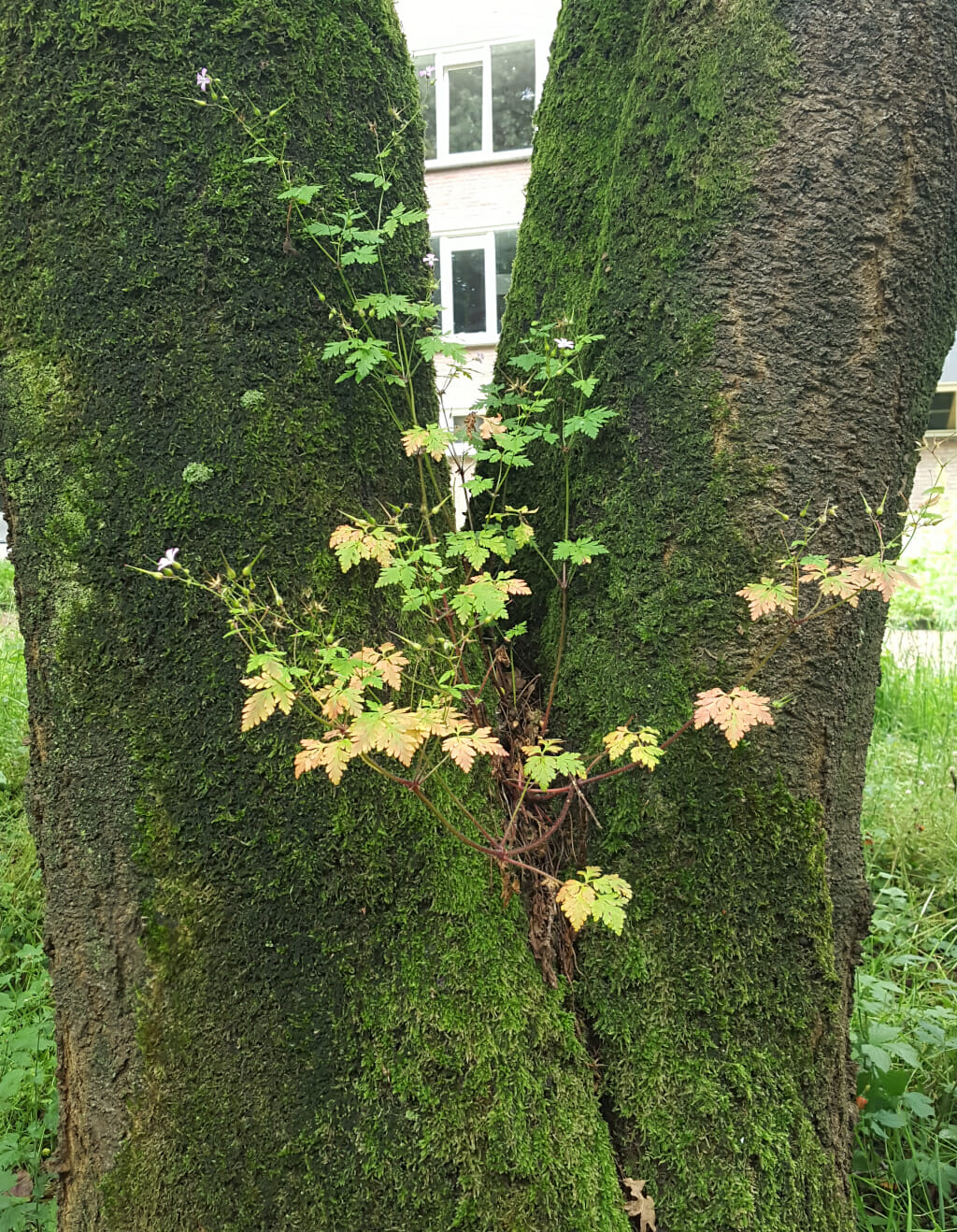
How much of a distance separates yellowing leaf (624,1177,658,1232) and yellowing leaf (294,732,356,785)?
90cm

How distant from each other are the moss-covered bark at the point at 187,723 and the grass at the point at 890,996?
85 cm

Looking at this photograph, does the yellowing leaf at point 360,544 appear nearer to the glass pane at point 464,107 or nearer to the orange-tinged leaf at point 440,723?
the orange-tinged leaf at point 440,723

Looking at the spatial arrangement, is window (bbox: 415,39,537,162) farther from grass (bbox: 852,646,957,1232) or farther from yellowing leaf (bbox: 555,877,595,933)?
yellowing leaf (bbox: 555,877,595,933)

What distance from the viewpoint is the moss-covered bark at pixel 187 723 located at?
1346 millimetres

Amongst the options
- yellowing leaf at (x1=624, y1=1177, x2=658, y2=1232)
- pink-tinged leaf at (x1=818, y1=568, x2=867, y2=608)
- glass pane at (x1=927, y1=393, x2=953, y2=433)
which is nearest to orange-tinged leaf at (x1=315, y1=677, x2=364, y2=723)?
pink-tinged leaf at (x1=818, y1=568, x2=867, y2=608)

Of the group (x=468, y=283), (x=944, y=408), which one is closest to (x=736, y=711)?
(x=468, y=283)

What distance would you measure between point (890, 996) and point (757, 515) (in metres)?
1.80

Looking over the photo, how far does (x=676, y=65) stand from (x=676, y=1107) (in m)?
1.94

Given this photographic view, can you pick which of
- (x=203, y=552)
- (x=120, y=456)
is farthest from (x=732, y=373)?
(x=120, y=456)

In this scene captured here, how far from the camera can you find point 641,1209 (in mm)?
1354

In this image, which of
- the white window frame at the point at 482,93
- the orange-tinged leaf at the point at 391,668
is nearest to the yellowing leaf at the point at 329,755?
the orange-tinged leaf at the point at 391,668

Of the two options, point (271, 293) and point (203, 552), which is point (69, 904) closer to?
point (203, 552)

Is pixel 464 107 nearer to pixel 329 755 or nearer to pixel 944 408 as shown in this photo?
pixel 944 408

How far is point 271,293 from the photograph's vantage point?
147 cm
